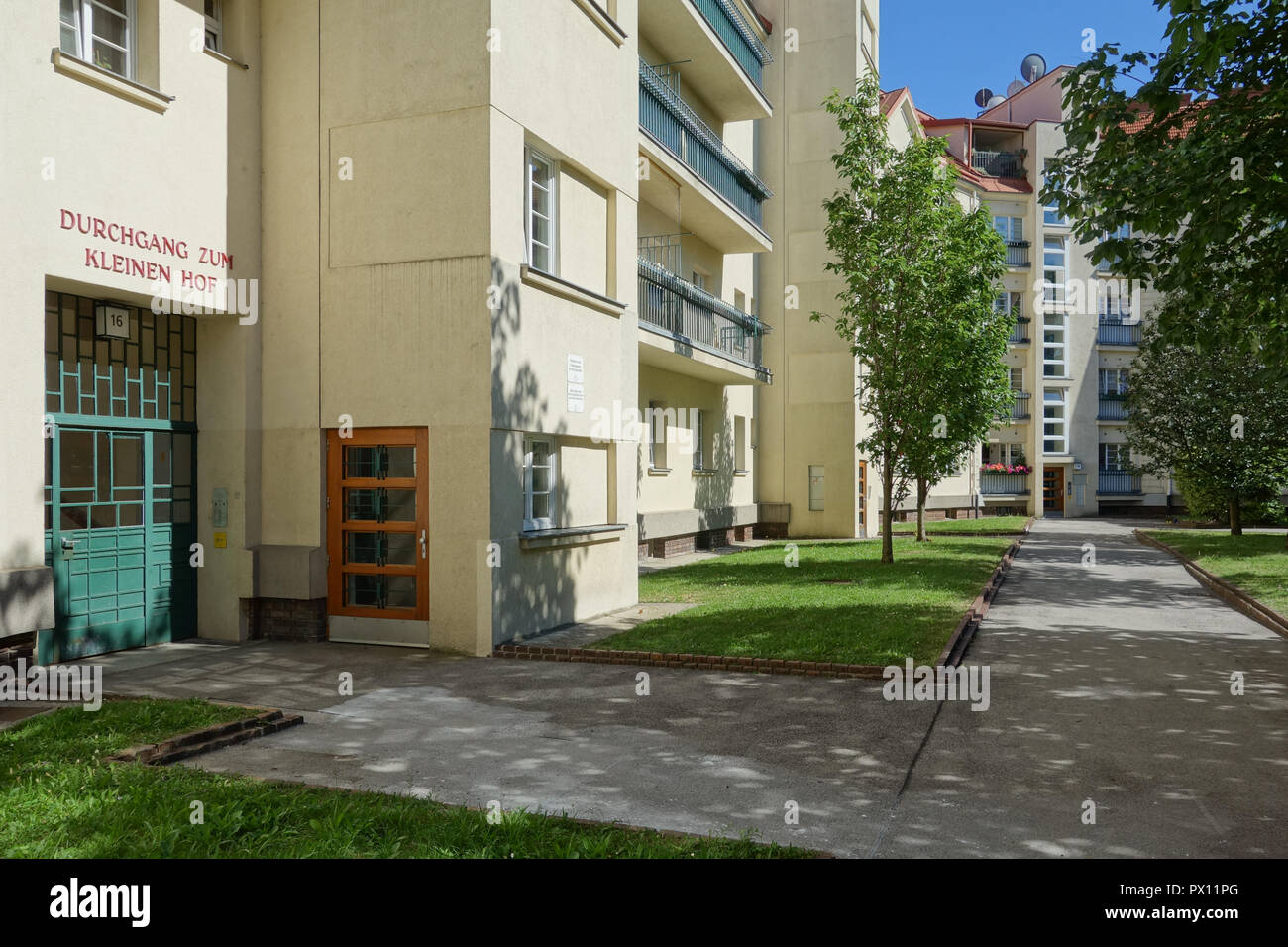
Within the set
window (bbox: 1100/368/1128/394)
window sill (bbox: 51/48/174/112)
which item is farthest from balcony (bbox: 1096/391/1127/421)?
window sill (bbox: 51/48/174/112)

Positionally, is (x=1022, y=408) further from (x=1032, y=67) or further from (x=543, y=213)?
(x=543, y=213)

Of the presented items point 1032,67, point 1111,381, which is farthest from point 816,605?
point 1032,67

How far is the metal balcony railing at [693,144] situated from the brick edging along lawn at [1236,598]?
451 inches

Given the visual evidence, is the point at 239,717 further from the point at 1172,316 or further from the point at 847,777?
the point at 1172,316

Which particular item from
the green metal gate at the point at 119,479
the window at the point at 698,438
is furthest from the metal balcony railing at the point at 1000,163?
the green metal gate at the point at 119,479

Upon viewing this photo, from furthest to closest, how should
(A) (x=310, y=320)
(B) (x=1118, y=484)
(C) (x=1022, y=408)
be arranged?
(B) (x=1118, y=484)
(C) (x=1022, y=408)
(A) (x=310, y=320)

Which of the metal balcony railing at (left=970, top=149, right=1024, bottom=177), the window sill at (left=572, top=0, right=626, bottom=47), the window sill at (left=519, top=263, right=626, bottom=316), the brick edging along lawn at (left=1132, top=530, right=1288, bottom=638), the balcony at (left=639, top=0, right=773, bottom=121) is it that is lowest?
the brick edging along lawn at (left=1132, top=530, right=1288, bottom=638)

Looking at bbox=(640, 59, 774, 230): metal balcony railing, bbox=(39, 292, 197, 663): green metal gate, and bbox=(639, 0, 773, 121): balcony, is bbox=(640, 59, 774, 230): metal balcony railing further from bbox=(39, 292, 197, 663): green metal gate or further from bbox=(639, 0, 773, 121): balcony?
bbox=(39, 292, 197, 663): green metal gate

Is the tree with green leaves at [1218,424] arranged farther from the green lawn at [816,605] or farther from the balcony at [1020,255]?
the balcony at [1020,255]

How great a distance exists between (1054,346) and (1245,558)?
28.6 m

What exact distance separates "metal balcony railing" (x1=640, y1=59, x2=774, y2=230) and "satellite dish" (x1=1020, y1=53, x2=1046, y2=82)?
42.3 m

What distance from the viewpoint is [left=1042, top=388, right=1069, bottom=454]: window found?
1858 inches

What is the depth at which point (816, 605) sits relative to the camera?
13062 mm

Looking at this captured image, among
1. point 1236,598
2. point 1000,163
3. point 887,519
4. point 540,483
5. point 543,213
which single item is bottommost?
point 1236,598
